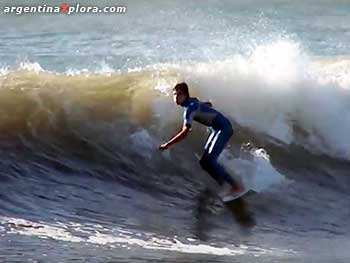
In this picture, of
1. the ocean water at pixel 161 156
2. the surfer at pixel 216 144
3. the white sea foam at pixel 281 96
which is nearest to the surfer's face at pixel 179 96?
the surfer at pixel 216 144

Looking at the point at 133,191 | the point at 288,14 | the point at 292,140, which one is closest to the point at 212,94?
the point at 292,140

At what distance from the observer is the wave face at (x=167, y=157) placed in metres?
11.1

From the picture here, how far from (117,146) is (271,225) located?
2.87m

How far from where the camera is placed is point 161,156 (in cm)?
1420

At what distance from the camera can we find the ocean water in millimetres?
10648

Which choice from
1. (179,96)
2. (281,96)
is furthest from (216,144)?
(281,96)

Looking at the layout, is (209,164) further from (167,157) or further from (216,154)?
(167,157)

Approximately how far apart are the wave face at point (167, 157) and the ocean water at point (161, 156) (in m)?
0.02

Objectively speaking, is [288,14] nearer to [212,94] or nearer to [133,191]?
[212,94]

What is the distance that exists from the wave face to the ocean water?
0.08 ft

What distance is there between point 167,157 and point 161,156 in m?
0.08

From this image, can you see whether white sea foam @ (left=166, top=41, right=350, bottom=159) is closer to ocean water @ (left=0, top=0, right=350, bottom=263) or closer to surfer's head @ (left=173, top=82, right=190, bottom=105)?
ocean water @ (left=0, top=0, right=350, bottom=263)

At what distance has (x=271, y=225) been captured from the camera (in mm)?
12219

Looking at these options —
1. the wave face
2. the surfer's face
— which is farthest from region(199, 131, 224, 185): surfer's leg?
the surfer's face
